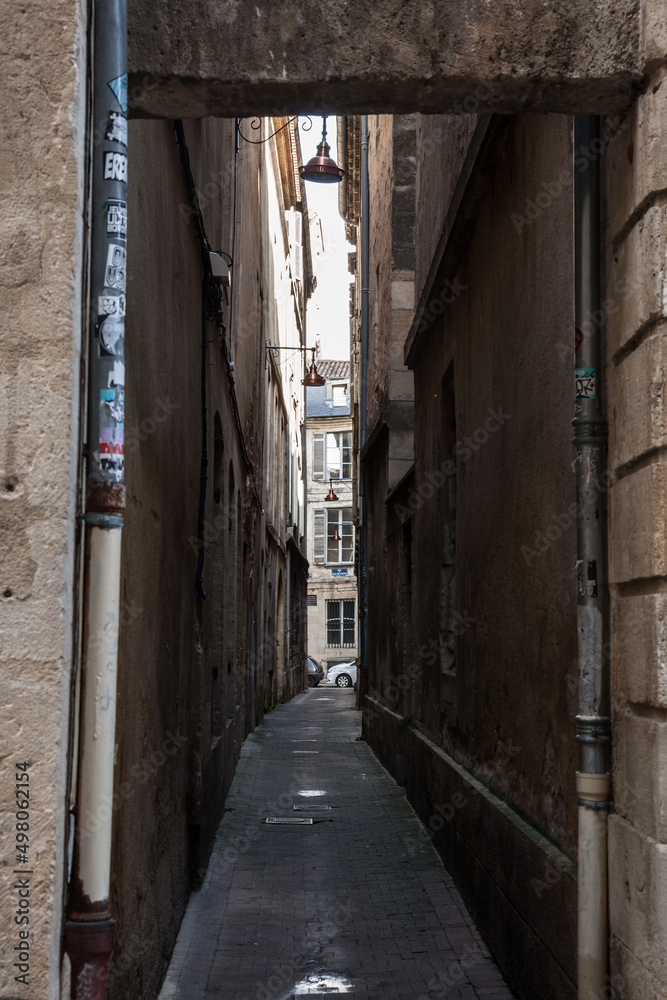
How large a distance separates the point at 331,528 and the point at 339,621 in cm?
407

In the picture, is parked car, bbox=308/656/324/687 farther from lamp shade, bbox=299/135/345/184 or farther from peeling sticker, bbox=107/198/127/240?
peeling sticker, bbox=107/198/127/240

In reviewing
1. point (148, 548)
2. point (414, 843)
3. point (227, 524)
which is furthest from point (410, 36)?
point (227, 524)

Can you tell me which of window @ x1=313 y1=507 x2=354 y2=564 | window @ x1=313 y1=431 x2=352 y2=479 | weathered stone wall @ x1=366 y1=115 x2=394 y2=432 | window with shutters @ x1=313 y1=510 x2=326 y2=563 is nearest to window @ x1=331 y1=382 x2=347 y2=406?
window @ x1=313 y1=431 x2=352 y2=479

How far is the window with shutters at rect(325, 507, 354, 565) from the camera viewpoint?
46.0 metres

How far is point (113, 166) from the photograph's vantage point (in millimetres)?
2979

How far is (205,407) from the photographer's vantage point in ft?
24.5

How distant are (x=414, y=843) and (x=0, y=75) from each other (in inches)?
256

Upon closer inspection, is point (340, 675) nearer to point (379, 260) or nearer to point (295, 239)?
point (295, 239)

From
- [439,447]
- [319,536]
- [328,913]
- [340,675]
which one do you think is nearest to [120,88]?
[328,913]

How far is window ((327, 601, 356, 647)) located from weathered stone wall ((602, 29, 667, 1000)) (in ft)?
137

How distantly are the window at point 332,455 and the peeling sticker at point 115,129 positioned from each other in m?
43.7

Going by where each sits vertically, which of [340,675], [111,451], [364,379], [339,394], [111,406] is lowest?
[340,675]

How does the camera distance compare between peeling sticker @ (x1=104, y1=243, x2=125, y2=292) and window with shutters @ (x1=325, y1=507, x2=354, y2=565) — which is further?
window with shutters @ (x1=325, y1=507, x2=354, y2=565)

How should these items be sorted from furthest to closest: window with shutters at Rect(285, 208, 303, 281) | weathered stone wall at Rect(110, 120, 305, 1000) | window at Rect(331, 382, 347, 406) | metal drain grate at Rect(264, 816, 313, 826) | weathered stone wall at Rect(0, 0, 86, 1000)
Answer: window at Rect(331, 382, 347, 406), window with shutters at Rect(285, 208, 303, 281), metal drain grate at Rect(264, 816, 313, 826), weathered stone wall at Rect(110, 120, 305, 1000), weathered stone wall at Rect(0, 0, 86, 1000)
